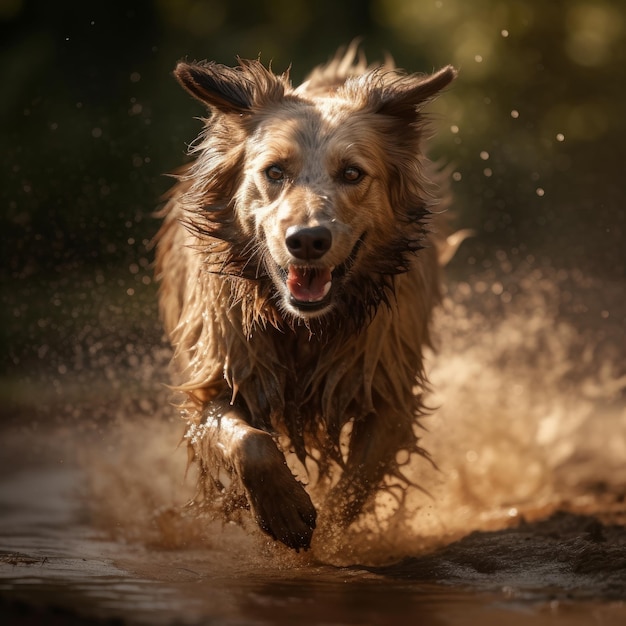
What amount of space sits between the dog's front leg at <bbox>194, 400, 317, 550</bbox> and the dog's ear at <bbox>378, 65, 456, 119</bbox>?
4.84 feet

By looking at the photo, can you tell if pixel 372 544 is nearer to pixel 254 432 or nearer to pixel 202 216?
pixel 254 432

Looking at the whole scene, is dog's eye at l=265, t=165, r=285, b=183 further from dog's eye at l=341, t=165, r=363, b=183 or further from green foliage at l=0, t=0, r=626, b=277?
green foliage at l=0, t=0, r=626, b=277

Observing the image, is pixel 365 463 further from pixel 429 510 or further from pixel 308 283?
pixel 429 510

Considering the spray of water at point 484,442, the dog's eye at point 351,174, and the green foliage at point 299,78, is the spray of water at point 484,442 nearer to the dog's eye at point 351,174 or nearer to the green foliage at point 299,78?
the dog's eye at point 351,174

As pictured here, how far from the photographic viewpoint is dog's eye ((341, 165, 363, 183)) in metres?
4.62

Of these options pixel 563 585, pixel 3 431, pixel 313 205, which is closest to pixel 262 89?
pixel 313 205

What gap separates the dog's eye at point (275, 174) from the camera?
15.1 ft

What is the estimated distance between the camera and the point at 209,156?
196 inches

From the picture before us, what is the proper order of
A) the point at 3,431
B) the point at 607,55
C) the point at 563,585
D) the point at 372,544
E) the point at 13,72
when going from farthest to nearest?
the point at 607,55, the point at 13,72, the point at 3,431, the point at 372,544, the point at 563,585

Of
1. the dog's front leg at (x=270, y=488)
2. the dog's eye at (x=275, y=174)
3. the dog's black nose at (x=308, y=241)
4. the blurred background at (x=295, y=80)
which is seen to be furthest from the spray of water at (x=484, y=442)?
the dog's eye at (x=275, y=174)

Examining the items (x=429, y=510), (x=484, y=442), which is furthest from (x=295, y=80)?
(x=429, y=510)

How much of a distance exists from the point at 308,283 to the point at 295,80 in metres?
9.09

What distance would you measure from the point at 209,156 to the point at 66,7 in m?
9.24

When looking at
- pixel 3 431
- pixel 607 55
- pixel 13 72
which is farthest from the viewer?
pixel 607 55
